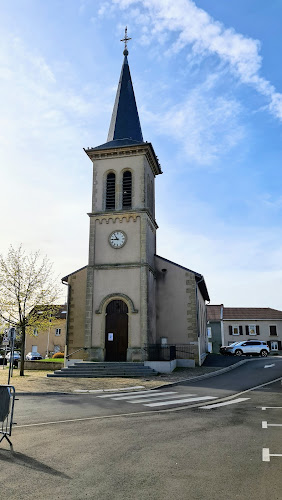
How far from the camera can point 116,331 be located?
70.6ft

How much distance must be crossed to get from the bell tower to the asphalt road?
1115 cm

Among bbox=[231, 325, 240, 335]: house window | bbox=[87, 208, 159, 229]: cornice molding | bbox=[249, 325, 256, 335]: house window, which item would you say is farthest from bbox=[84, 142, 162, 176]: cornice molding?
bbox=[249, 325, 256, 335]: house window

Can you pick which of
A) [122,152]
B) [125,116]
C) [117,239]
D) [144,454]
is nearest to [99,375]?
[117,239]

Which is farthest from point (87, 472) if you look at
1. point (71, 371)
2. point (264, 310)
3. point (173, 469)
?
point (264, 310)

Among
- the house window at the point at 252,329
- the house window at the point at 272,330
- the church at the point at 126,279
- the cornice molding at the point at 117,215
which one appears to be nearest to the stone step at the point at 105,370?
the church at the point at 126,279

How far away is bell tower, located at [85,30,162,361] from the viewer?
21297mm

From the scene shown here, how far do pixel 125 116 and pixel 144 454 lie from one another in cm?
2376

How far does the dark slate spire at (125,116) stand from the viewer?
25531mm

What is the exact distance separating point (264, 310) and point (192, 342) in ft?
104

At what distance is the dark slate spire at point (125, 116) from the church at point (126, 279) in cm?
8

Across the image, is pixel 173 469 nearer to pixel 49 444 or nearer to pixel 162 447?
pixel 162 447

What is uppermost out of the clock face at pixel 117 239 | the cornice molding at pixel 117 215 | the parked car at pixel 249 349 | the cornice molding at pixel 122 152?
the cornice molding at pixel 122 152

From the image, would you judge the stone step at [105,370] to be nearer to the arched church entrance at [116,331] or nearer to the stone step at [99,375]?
the stone step at [99,375]

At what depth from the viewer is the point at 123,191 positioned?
23.9 metres
